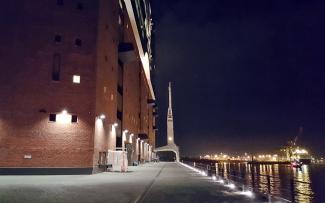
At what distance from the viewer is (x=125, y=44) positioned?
4103 centimetres

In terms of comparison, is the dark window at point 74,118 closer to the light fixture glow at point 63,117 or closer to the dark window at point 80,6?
the light fixture glow at point 63,117

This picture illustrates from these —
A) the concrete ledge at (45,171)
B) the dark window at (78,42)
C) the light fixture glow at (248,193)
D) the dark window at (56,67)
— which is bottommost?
the light fixture glow at (248,193)

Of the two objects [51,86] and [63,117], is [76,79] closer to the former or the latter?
[51,86]

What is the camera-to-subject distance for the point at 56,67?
2753 cm

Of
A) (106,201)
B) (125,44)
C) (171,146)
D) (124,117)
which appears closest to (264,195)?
(106,201)

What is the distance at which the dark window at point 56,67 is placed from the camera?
27359 millimetres

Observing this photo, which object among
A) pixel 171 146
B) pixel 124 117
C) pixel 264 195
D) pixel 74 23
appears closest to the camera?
pixel 264 195

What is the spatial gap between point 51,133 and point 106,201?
17017 millimetres

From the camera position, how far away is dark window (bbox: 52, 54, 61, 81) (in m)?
27.4

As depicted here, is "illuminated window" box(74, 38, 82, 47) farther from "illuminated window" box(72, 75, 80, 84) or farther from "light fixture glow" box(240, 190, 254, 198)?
"light fixture glow" box(240, 190, 254, 198)

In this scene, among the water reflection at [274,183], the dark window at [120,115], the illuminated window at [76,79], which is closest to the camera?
the water reflection at [274,183]

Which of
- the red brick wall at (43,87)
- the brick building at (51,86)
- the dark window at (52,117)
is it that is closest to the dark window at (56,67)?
the brick building at (51,86)

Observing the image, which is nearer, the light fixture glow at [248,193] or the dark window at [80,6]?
the light fixture glow at [248,193]

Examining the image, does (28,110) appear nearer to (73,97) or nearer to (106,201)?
(73,97)
